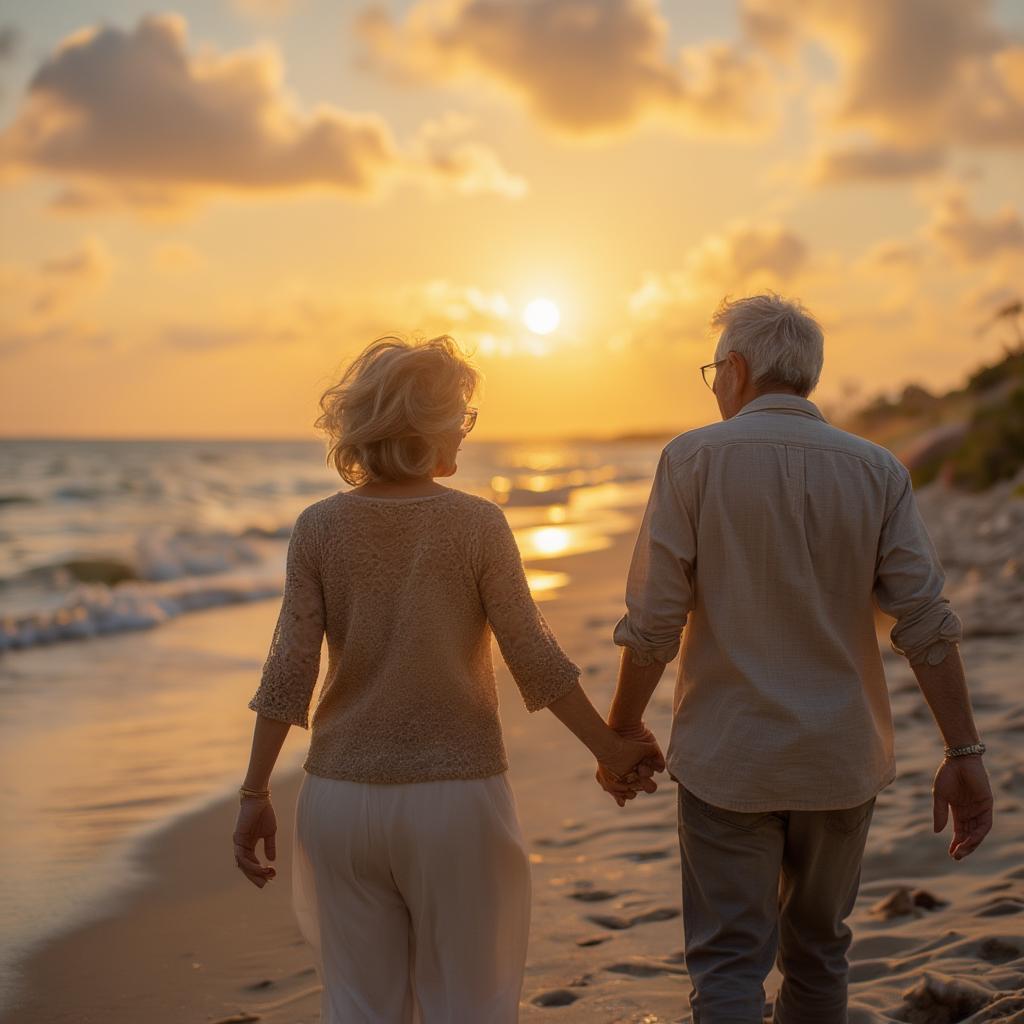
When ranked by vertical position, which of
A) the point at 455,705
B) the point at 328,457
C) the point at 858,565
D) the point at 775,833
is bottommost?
the point at 775,833

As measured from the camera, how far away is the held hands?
312 cm

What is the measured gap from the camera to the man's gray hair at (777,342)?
296 cm

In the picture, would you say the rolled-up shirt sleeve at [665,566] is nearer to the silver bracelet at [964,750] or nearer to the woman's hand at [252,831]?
the silver bracelet at [964,750]

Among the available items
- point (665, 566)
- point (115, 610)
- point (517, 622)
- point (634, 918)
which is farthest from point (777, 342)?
point (115, 610)

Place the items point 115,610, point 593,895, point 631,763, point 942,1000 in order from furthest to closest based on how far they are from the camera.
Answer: point 115,610 → point 593,895 → point 942,1000 → point 631,763

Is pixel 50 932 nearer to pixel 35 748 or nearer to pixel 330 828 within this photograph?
pixel 330 828

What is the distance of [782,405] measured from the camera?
2.91m

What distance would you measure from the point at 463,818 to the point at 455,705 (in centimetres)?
26

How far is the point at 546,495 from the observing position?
36.5 m

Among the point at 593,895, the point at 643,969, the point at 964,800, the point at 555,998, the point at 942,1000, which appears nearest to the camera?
the point at 964,800

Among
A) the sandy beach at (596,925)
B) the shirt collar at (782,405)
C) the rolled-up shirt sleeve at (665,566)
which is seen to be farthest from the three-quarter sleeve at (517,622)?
the sandy beach at (596,925)

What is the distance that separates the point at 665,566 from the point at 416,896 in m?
0.99

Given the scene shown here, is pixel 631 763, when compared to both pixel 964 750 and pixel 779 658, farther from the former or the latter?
pixel 964 750

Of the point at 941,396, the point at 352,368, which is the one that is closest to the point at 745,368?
the point at 352,368
